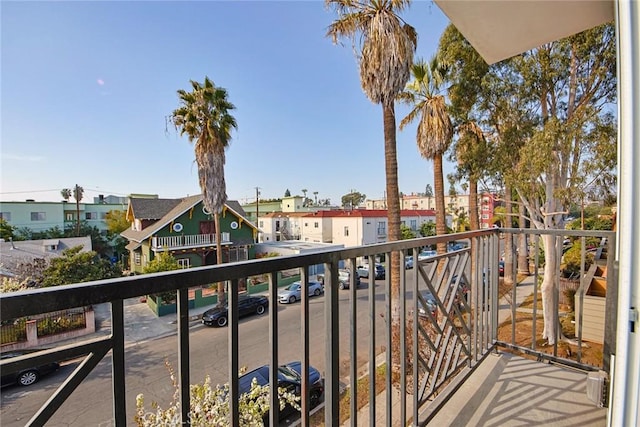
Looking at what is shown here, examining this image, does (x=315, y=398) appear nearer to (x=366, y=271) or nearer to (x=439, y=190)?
(x=366, y=271)

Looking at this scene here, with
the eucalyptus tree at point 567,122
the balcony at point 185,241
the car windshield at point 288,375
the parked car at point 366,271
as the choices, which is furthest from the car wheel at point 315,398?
the balcony at point 185,241

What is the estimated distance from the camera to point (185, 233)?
13523 mm

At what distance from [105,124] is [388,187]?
1125 cm

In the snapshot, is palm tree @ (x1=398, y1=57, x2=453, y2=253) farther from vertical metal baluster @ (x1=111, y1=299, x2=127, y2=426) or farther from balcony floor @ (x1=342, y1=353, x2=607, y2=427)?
vertical metal baluster @ (x1=111, y1=299, x2=127, y2=426)

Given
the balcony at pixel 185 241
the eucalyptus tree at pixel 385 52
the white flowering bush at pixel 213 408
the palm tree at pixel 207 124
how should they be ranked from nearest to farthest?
the white flowering bush at pixel 213 408
the eucalyptus tree at pixel 385 52
the palm tree at pixel 207 124
the balcony at pixel 185 241

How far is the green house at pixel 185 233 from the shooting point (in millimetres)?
12977

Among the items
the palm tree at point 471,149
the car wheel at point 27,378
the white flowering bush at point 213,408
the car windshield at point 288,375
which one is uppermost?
the palm tree at point 471,149

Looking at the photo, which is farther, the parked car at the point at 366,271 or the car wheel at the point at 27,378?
the parked car at the point at 366,271

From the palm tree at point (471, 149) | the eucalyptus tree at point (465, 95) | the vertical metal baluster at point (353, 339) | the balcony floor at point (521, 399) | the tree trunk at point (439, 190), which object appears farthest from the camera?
the tree trunk at point (439, 190)

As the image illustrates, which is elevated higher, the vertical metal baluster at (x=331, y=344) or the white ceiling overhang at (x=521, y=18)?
the white ceiling overhang at (x=521, y=18)

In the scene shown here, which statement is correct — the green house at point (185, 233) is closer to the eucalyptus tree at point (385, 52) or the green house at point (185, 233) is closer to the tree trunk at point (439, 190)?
the tree trunk at point (439, 190)

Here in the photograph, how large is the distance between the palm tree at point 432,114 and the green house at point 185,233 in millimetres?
9902

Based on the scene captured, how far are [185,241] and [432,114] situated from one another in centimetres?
1119

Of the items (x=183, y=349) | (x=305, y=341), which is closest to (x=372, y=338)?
(x=305, y=341)
